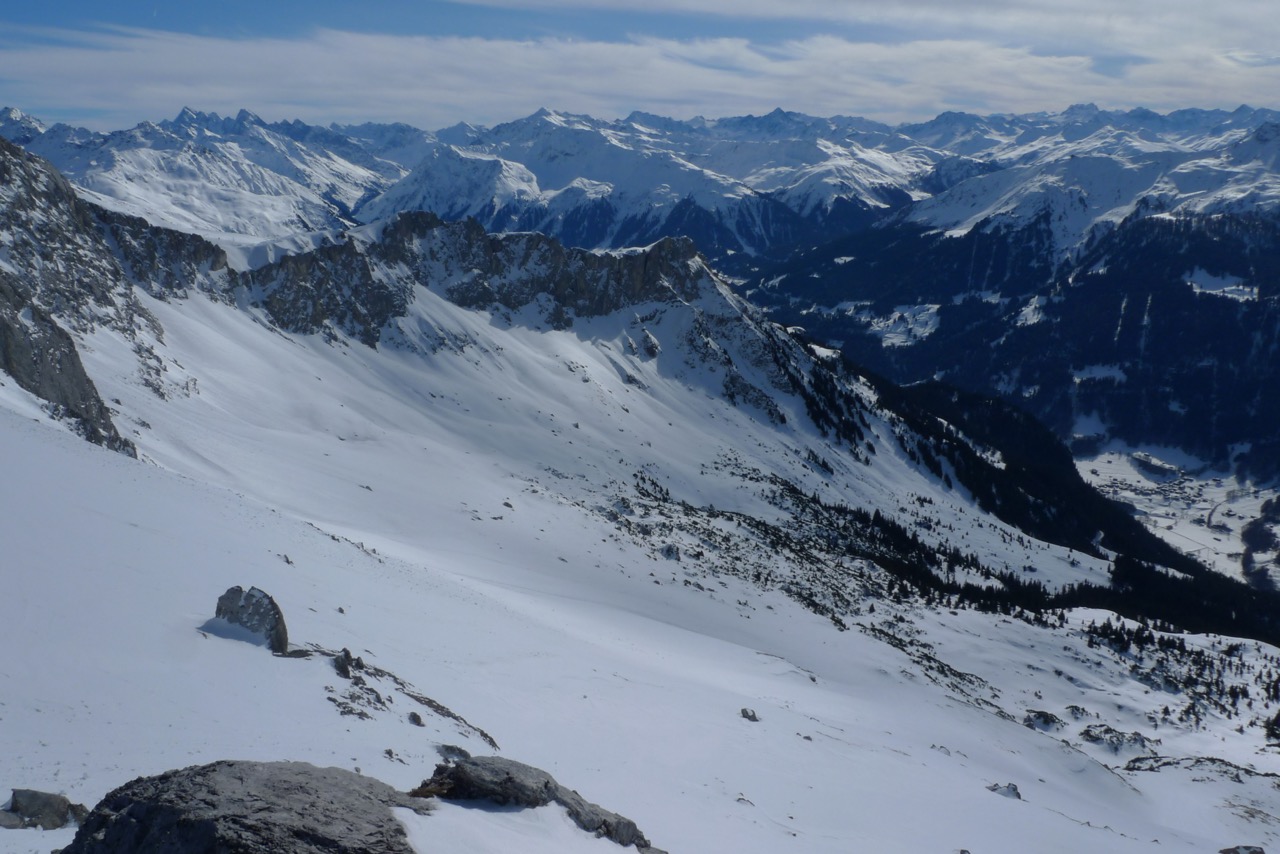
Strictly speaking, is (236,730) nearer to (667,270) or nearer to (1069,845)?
(1069,845)

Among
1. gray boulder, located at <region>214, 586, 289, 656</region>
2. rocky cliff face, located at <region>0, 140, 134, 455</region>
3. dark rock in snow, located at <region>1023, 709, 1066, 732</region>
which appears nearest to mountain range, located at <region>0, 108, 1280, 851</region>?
rocky cliff face, located at <region>0, 140, 134, 455</region>

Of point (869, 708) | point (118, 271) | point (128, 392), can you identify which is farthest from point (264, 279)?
point (869, 708)

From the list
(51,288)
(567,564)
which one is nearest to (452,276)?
(51,288)

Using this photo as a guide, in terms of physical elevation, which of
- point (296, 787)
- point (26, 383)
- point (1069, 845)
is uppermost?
point (296, 787)

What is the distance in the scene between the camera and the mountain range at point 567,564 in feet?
73.3

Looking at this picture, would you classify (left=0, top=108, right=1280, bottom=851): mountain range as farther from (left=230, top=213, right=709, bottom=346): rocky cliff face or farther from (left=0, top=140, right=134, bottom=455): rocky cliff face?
(left=230, top=213, right=709, bottom=346): rocky cliff face

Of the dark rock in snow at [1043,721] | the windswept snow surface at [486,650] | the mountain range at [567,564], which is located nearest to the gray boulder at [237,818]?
the windswept snow surface at [486,650]

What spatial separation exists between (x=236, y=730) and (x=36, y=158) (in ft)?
276

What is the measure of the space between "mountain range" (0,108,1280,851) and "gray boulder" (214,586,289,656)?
84 cm

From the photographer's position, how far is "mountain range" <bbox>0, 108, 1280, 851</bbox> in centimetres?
2233

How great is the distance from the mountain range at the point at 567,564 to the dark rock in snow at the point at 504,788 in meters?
0.84

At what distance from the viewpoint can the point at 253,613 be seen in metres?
23.5

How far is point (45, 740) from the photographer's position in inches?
607

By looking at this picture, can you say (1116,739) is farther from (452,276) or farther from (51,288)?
(452,276)
